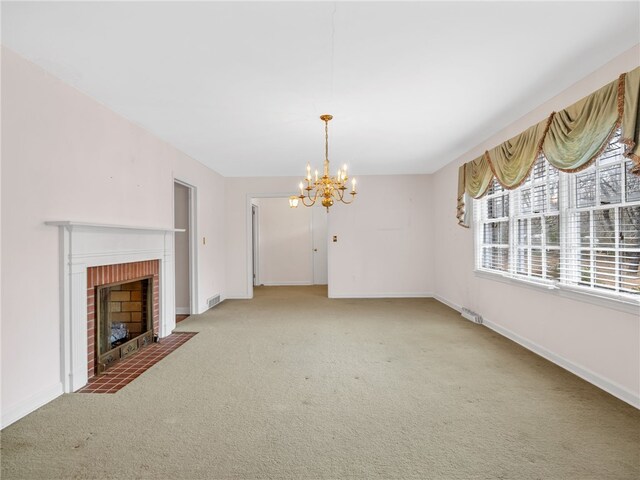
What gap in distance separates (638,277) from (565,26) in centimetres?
176

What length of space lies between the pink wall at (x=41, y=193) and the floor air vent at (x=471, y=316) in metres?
4.54

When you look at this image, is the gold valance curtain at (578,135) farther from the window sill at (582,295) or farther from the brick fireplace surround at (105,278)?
the brick fireplace surround at (105,278)

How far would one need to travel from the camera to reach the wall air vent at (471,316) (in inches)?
187

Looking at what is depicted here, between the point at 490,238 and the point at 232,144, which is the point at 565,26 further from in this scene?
the point at 232,144

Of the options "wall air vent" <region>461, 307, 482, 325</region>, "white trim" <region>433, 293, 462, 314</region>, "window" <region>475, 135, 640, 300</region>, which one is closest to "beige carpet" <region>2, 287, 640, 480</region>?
"window" <region>475, 135, 640, 300</region>

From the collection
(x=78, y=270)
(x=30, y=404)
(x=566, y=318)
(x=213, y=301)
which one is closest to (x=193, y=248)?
(x=213, y=301)

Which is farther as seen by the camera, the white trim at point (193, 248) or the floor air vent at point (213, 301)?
the floor air vent at point (213, 301)

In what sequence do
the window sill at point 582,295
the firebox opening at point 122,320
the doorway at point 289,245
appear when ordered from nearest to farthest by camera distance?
the window sill at point 582,295 < the firebox opening at point 122,320 < the doorway at point 289,245

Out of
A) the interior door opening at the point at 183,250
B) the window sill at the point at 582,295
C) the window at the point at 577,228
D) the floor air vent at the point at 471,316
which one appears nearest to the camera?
the window sill at the point at 582,295

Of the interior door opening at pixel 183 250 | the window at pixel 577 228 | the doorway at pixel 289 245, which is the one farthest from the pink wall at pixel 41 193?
the doorway at pixel 289 245

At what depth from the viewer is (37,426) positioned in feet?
7.21

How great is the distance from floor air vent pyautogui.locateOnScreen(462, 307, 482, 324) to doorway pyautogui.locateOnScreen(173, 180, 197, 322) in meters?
4.18

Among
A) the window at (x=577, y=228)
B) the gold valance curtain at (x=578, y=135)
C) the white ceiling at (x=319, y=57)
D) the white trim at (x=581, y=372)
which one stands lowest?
the white trim at (x=581, y=372)

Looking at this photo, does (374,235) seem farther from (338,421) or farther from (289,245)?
(338,421)
